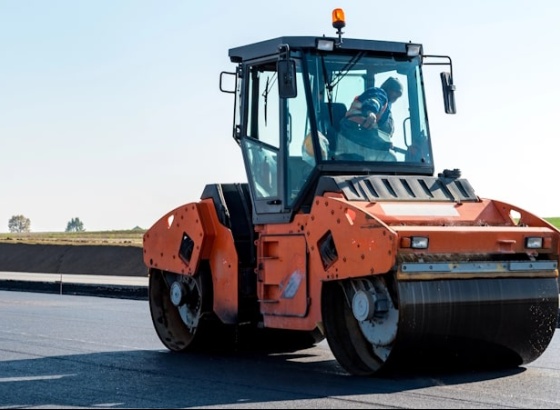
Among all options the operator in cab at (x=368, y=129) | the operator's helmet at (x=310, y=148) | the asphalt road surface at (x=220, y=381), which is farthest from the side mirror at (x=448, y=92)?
the asphalt road surface at (x=220, y=381)

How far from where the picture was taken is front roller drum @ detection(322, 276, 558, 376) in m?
9.00

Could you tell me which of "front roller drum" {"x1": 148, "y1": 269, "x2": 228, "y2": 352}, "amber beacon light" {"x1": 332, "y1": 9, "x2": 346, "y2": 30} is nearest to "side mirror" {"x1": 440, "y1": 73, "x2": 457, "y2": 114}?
"amber beacon light" {"x1": 332, "y1": 9, "x2": 346, "y2": 30}

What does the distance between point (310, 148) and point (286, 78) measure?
642mm

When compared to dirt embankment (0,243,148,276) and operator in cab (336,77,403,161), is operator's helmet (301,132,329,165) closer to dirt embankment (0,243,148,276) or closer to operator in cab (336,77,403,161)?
operator in cab (336,77,403,161)

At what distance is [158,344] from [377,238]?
4.18m

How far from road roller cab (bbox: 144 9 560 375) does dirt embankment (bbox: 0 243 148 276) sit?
957 inches

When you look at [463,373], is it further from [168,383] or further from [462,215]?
[168,383]

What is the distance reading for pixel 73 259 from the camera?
44281 millimetres

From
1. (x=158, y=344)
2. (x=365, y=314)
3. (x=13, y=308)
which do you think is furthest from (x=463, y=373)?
(x=13, y=308)

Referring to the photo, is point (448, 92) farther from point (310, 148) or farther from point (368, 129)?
point (310, 148)

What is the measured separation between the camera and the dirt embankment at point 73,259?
3941cm

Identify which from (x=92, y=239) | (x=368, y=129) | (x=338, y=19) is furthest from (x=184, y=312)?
(x=92, y=239)

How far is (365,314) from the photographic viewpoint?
9.19m

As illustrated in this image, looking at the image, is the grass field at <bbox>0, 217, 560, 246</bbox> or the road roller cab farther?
the grass field at <bbox>0, 217, 560, 246</bbox>
